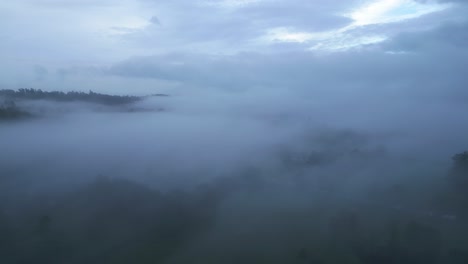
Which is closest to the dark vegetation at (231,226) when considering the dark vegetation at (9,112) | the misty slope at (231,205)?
the misty slope at (231,205)

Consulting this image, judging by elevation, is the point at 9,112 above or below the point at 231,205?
above

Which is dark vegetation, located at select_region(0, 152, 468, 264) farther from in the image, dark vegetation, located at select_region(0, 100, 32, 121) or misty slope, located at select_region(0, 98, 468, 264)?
dark vegetation, located at select_region(0, 100, 32, 121)

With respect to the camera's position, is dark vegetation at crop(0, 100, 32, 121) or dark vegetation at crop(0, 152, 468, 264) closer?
dark vegetation at crop(0, 152, 468, 264)

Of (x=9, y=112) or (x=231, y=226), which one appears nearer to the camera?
(x=231, y=226)

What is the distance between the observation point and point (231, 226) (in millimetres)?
49312

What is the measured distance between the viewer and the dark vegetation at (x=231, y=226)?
131 feet

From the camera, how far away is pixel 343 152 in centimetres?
8619

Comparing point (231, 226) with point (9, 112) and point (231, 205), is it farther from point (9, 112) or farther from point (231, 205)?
point (9, 112)

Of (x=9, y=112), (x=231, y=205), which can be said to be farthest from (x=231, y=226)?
(x=9, y=112)

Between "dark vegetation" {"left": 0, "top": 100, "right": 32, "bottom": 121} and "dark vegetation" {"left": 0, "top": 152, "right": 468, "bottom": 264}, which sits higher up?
"dark vegetation" {"left": 0, "top": 100, "right": 32, "bottom": 121}

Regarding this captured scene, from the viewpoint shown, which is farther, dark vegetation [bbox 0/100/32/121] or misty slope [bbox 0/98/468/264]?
dark vegetation [bbox 0/100/32/121]

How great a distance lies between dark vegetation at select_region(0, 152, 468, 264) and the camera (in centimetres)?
3981

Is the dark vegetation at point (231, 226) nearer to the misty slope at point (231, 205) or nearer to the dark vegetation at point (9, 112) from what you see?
the misty slope at point (231, 205)

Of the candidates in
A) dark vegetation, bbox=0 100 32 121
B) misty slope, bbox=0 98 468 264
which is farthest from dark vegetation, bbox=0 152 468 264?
dark vegetation, bbox=0 100 32 121
